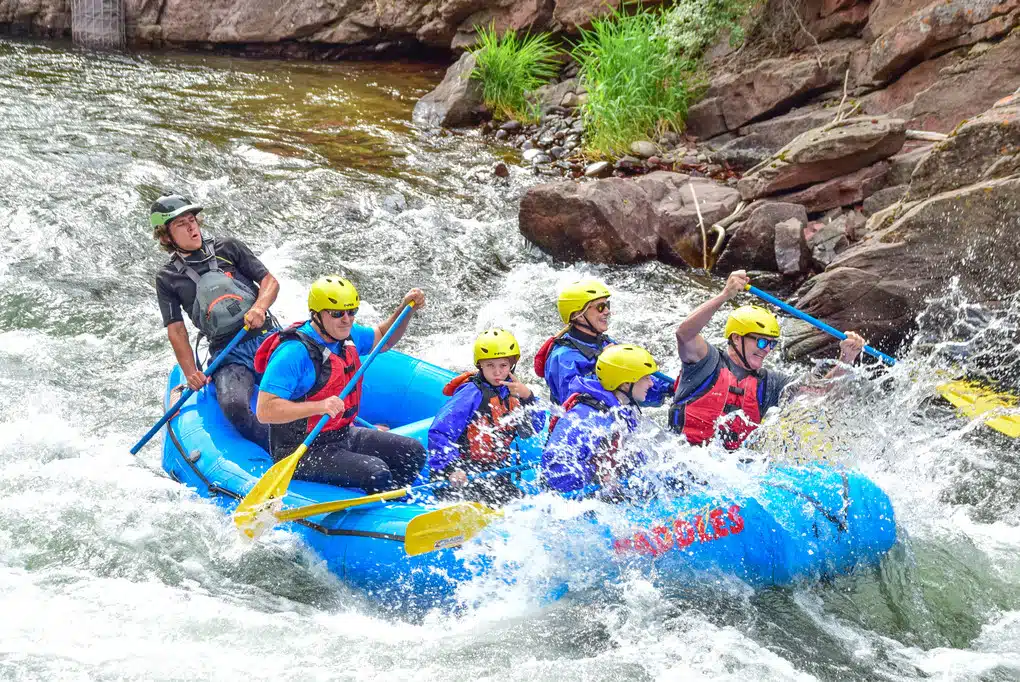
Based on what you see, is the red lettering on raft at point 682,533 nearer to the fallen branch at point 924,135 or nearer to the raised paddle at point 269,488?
the raised paddle at point 269,488

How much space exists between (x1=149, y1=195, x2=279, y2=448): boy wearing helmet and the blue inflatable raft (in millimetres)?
1004

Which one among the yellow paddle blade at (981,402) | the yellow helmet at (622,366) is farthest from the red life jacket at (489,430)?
the yellow paddle blade at (981,402)

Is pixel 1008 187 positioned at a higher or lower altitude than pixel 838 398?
higher

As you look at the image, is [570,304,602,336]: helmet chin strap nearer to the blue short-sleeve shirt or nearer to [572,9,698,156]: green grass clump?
the blue short-sleeve shirt

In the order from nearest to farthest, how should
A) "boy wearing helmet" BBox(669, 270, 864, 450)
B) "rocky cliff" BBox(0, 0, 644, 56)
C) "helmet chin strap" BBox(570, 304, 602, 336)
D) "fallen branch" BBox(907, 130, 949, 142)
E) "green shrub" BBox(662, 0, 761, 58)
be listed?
"boy wearing helmet" BBox(669, 270, 864, 450) < "helmet chin strap" BBox(570, 304, 602, 336) < "fallen branch" BBox(907, 130, 949, 142) < "green shrub" BBox(662, 0, 761, 58) < "rocky cliff" BBox(0, 0, 644, 56)

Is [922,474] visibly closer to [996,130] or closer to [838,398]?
[838,398]

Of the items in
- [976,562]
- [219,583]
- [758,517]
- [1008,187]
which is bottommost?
[219,583]

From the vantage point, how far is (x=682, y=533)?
430 centimetres

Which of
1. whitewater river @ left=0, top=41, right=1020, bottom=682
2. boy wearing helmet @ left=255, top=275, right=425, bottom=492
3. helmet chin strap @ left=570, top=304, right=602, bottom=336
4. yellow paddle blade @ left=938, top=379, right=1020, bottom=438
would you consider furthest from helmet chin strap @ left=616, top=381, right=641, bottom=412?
yellow paddle blade @ left=938, top=379, right=1020, bottom=438

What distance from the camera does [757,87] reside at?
400 inches

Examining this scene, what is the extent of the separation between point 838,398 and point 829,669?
1.46 meters

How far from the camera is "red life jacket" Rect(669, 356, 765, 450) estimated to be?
4.72 meters

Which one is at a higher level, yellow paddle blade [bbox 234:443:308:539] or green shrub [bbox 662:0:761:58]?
green shrub [bbox 662:0:761:58]

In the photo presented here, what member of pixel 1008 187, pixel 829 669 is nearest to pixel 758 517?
pixel 829 669
